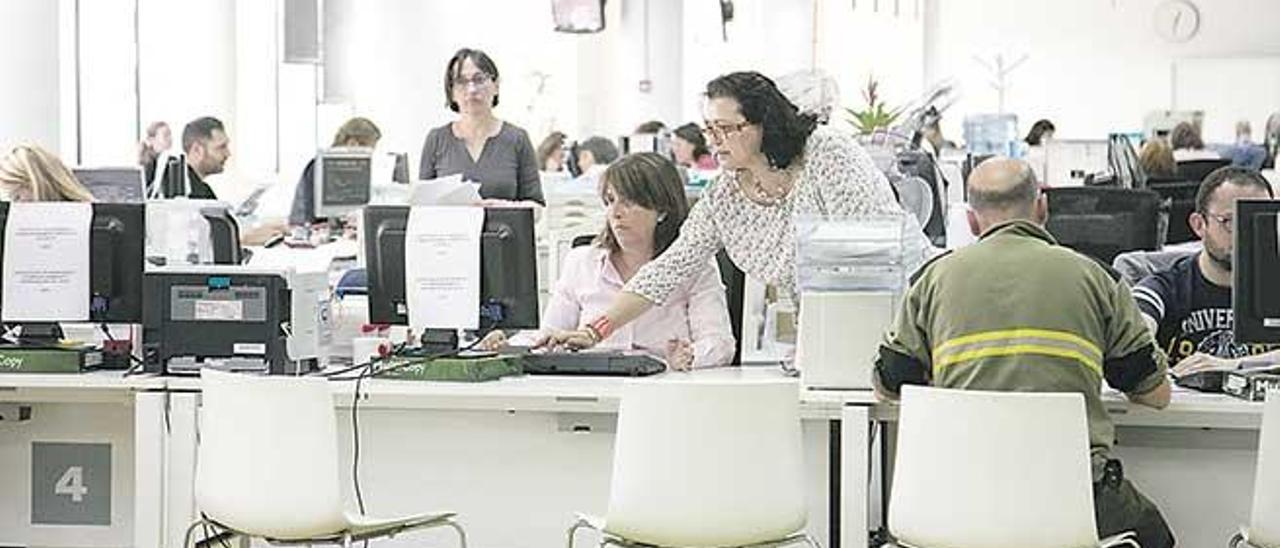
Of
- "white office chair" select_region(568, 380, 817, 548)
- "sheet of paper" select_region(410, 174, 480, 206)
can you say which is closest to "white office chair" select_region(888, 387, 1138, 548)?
"white office chair" select_region(568, 380, 817, 548)

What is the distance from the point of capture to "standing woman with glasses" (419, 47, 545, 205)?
7199mm

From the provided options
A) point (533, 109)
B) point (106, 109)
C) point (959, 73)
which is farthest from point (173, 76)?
point (959, 73)

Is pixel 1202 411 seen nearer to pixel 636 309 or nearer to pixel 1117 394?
pixel 1117 394

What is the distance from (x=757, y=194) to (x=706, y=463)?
4.15 ft

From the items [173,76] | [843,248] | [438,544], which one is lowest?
[438,544]

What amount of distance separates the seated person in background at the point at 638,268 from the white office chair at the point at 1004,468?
1317 millimetres

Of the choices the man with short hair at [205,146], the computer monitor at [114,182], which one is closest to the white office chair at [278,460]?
the computer monitor at [114,182]

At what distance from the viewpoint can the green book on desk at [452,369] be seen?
4.60 metres

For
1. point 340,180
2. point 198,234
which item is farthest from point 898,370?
point 340,180

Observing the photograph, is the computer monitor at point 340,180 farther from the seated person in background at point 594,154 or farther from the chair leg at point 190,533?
the chair leg at point 190,533

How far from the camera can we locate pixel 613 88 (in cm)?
1831

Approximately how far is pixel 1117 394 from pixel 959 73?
51.1 ft

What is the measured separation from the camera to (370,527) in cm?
423

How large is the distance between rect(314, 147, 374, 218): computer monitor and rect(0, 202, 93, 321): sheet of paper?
420 cm
